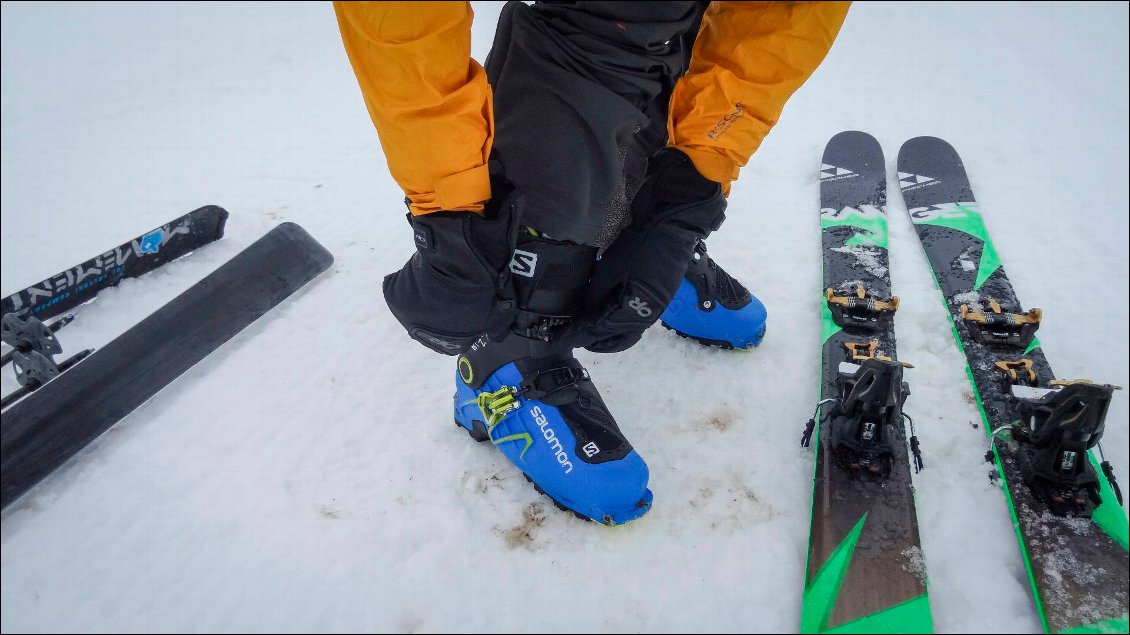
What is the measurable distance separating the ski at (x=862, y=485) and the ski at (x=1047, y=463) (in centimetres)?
24

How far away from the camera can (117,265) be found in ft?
7.77

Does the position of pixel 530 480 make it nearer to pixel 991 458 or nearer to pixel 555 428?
pixel 555 428

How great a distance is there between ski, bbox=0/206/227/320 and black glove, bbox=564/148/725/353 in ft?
6.07

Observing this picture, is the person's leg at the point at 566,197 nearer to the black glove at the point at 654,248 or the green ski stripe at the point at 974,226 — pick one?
the black glove at the point at 654,248

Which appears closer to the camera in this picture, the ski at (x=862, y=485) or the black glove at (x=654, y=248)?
the ski at (x=862, y=485)

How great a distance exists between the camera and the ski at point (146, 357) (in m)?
1.64

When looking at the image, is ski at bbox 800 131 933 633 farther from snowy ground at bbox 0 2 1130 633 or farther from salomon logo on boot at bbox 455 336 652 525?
salomon logo on boot at bbox 455 336 652 525

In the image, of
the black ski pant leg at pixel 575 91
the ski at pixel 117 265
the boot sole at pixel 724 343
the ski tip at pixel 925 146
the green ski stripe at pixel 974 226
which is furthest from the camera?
the ski tip at pixel 925 146

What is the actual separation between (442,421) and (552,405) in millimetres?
419

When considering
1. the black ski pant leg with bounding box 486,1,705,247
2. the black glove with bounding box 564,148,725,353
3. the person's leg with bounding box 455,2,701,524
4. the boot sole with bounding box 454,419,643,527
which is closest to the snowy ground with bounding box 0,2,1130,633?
the boot sole with bounding box 454,419,643,527

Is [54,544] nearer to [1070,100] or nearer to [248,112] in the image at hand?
[248,112]

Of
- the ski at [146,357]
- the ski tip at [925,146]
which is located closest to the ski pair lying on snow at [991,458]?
the ski tip at [925,146]

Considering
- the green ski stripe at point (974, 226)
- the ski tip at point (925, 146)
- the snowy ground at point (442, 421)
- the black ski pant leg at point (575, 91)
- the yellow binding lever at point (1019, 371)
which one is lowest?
the snowy ground at point (442, 421)

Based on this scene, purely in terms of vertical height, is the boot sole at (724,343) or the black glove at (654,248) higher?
the black glove at (654,248)
